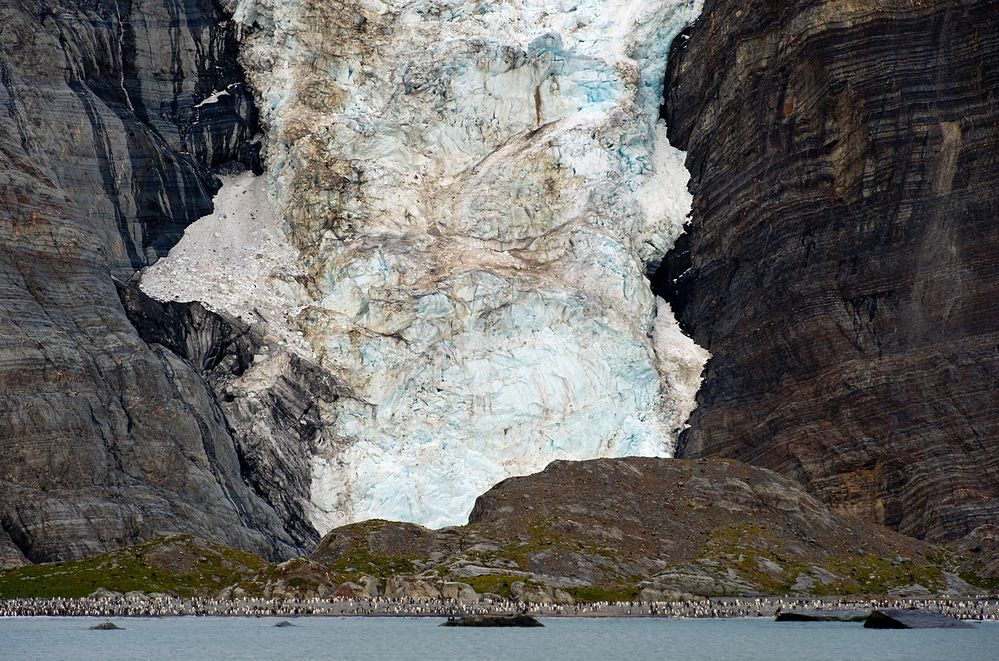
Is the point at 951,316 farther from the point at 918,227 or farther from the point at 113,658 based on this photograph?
the point at 113,658

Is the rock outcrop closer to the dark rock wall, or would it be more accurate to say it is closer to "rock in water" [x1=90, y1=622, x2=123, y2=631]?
the dark rock wall

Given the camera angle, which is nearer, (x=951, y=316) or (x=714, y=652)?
(x=714, y=652)

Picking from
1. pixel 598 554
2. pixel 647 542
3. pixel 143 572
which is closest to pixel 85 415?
pixel 143 572

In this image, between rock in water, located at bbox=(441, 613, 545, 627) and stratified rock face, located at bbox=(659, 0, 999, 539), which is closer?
rock in water, located at bbox=(441, 613, 545, 627)

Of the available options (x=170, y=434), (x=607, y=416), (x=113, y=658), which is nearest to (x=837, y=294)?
(x=607, y=416)

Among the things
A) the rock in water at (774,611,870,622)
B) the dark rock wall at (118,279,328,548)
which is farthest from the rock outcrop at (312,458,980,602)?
the dark rock wall at (118,279,328,548)

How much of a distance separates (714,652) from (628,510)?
59.6 metres

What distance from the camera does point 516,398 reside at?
190 m

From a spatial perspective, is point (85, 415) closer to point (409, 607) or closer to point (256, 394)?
point (256, 394)

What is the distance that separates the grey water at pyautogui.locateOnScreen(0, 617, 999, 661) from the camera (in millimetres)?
105812

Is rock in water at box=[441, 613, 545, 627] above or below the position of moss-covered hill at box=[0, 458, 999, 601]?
below

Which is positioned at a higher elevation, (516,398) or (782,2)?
(782,2)

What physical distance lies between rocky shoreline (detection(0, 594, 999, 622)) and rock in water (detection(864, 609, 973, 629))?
23.8 feet

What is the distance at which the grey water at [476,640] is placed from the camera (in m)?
106
